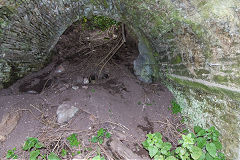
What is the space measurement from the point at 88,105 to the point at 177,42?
152 centimetres

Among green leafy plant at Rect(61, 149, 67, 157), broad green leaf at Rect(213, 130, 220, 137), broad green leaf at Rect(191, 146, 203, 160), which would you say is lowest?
broad green leaf at Rect(213, 130, 220, 137)

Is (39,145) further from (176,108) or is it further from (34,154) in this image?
(176,108)

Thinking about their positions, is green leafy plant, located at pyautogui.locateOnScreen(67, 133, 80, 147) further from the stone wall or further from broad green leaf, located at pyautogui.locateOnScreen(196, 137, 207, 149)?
the stone wall

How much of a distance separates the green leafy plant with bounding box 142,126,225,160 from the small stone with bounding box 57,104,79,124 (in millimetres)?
1074

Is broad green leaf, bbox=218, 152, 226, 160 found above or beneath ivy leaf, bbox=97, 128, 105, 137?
beneath

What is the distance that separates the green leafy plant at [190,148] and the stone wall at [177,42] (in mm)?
126

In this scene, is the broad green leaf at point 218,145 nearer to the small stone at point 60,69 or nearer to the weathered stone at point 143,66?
the weathered stone at point 143,66

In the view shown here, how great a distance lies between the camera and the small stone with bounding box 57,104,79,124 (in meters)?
2.31

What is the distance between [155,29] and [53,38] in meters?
1.74

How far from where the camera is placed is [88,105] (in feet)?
8.00

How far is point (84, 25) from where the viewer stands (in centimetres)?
432

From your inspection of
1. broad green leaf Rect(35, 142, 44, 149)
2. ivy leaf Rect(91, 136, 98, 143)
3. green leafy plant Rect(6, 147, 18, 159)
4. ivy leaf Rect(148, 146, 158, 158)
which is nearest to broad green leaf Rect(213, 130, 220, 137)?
ivy leaf Rect(148, 146, 158, 158)

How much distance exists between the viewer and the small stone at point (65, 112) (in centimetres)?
231

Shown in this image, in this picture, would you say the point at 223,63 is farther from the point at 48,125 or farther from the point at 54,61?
the point at 54,61
